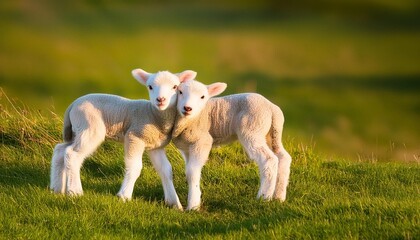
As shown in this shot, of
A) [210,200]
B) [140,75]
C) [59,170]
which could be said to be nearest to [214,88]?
[140,75]

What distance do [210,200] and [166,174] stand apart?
2.29ft

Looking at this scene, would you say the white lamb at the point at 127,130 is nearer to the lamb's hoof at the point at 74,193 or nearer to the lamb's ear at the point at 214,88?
the lamb's hoof at the point at 74,193

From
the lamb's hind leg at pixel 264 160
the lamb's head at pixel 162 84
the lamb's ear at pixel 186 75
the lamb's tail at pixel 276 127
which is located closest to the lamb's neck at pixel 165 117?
the lamb's head at pixel 162 84

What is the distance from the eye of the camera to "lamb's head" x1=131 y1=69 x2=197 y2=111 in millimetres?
7845

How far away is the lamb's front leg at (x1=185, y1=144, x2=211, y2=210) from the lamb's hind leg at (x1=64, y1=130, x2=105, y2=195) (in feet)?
3.53

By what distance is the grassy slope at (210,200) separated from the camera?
704 centimetres

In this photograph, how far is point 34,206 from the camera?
7.94 m

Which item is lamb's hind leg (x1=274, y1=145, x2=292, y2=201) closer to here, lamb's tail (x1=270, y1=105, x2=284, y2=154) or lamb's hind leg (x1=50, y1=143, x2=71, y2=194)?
lamb's tail (x1=270, y1=105, x2=284, y2=154)

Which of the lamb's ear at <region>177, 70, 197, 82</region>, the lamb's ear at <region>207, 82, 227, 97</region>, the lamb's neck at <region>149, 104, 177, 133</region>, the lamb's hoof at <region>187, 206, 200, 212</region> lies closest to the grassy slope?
the lamb's hoof at <region>187, 206, 200, 212</region>

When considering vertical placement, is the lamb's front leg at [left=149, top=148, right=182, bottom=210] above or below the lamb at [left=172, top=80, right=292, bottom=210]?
below

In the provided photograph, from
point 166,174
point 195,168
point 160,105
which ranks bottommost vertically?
point 166,174

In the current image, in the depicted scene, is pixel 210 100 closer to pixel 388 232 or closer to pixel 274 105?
pixel 274 105

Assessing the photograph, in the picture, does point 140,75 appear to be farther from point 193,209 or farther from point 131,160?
point 193,209

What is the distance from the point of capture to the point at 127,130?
333 inches
